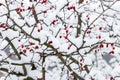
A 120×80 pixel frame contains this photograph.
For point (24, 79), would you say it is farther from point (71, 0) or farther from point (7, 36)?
point (71, 0)

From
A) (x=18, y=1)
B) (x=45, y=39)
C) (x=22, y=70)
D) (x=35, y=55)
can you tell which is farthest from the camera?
(x=18, y=1)

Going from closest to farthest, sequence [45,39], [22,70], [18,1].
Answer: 1. [45,39]
2. [22,70]
3. [18,1]

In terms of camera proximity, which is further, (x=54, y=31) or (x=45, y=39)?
(x=54, y=31)

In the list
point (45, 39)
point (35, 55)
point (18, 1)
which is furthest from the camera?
point (18, 1)

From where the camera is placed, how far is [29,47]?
412 cm

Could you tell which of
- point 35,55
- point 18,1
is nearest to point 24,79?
point 35,55

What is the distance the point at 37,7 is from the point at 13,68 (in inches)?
39.0

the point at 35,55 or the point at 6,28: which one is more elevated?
the point at 6,28

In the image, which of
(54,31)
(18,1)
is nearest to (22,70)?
(54,31)

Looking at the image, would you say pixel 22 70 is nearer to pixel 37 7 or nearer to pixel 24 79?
pixel 24 79

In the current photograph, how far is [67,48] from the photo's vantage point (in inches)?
152

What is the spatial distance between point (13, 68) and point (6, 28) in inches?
28.7

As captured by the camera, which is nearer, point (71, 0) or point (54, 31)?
point (54, 31)

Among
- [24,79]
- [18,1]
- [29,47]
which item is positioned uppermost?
[18,1]
